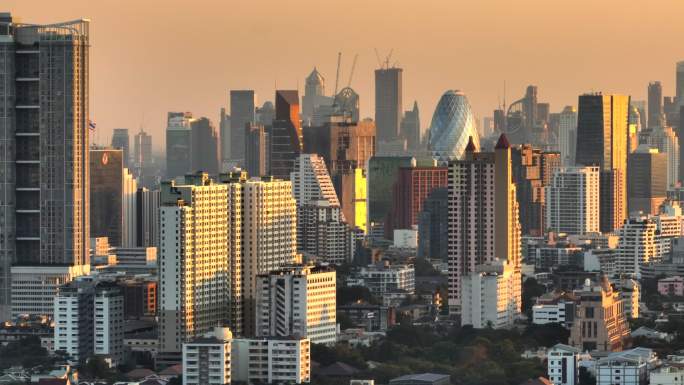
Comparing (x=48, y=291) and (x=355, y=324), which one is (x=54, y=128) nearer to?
(x=48, y=291)

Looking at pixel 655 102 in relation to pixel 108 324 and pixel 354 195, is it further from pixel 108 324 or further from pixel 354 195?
pixel 108 324

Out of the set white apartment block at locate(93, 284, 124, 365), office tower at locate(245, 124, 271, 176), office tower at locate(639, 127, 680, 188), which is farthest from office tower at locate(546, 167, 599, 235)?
white apartment block at locate(93, 284, 124, 365)

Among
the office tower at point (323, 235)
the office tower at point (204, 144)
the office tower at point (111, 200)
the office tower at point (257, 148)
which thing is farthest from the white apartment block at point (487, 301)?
the office tower at point (204, 144)

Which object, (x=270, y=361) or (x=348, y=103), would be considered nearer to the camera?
(x=270, y=361)

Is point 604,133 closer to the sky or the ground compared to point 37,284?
closer to the sky

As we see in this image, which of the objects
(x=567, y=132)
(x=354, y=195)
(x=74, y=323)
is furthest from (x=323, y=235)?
(x=567, y=132)

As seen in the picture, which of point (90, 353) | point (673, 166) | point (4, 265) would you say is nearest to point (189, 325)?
point (90, 353)

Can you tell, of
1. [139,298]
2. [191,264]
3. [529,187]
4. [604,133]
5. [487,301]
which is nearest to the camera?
[191,264]
